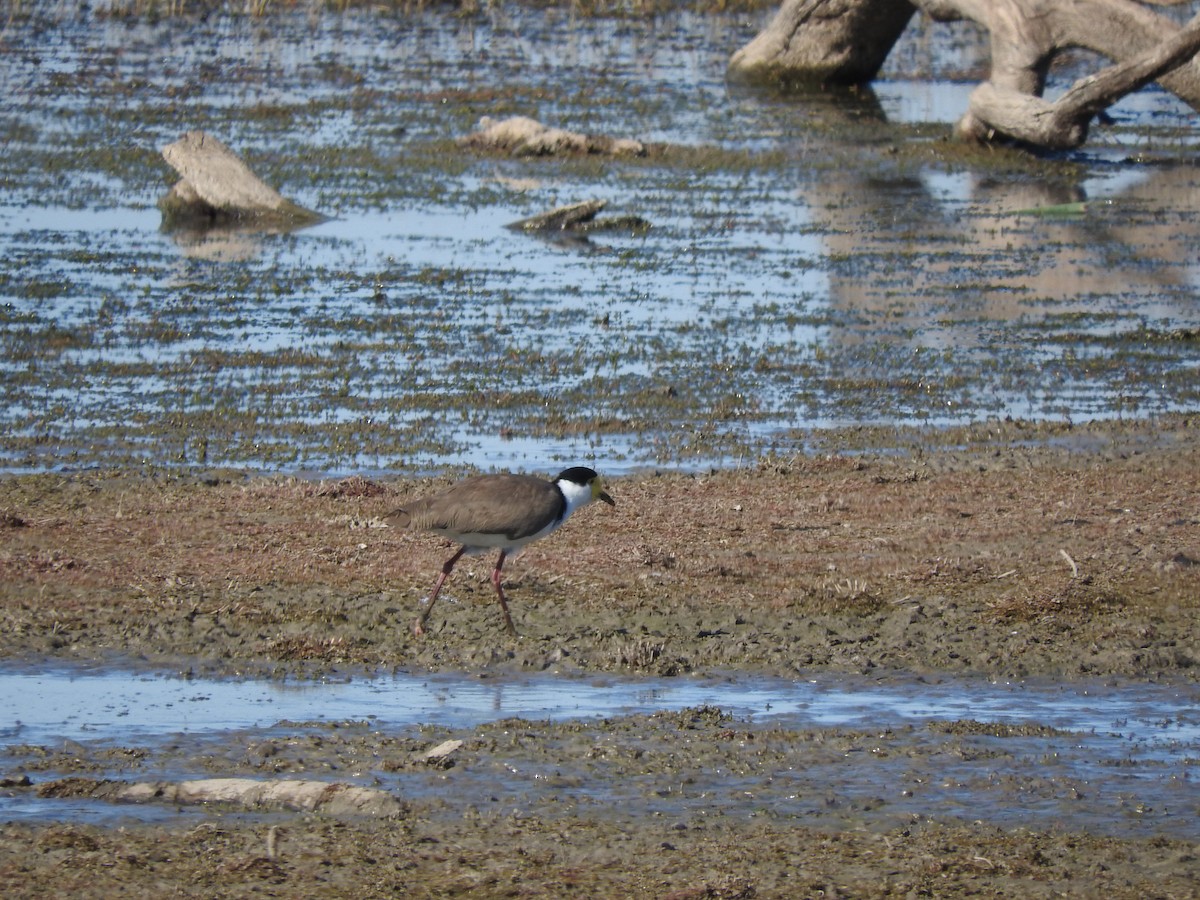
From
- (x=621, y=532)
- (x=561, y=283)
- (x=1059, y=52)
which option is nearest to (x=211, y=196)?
(x=561, y=283)

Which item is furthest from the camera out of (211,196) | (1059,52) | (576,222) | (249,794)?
(1059,52)

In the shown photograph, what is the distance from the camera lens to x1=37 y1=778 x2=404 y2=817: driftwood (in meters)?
7.44

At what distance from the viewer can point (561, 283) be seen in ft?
64.5

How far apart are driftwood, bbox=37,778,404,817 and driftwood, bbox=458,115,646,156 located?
68.7ft

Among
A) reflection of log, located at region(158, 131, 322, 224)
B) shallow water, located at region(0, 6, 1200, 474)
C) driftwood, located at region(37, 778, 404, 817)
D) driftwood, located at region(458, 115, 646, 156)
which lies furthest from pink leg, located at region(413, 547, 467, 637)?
driftwood, located at region(458, 115, 646, 156)

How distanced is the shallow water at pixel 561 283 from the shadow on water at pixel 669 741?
4575mm

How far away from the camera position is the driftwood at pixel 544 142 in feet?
91.5

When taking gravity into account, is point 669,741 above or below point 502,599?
above

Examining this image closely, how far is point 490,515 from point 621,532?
76.8 inches

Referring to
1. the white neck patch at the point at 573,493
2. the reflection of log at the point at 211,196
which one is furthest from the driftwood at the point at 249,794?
the reflection of log at the point at 211,196

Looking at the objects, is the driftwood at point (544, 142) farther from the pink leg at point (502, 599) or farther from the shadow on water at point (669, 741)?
the shadow on water at point (669, 741)

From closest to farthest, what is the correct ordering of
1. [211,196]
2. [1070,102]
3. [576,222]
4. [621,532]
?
[621,532] → [576,222] → [211,196] → [1070,102]

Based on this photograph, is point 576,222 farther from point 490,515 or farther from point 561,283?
point 490,515

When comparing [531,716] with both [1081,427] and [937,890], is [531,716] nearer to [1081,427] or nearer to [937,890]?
[937,890]
